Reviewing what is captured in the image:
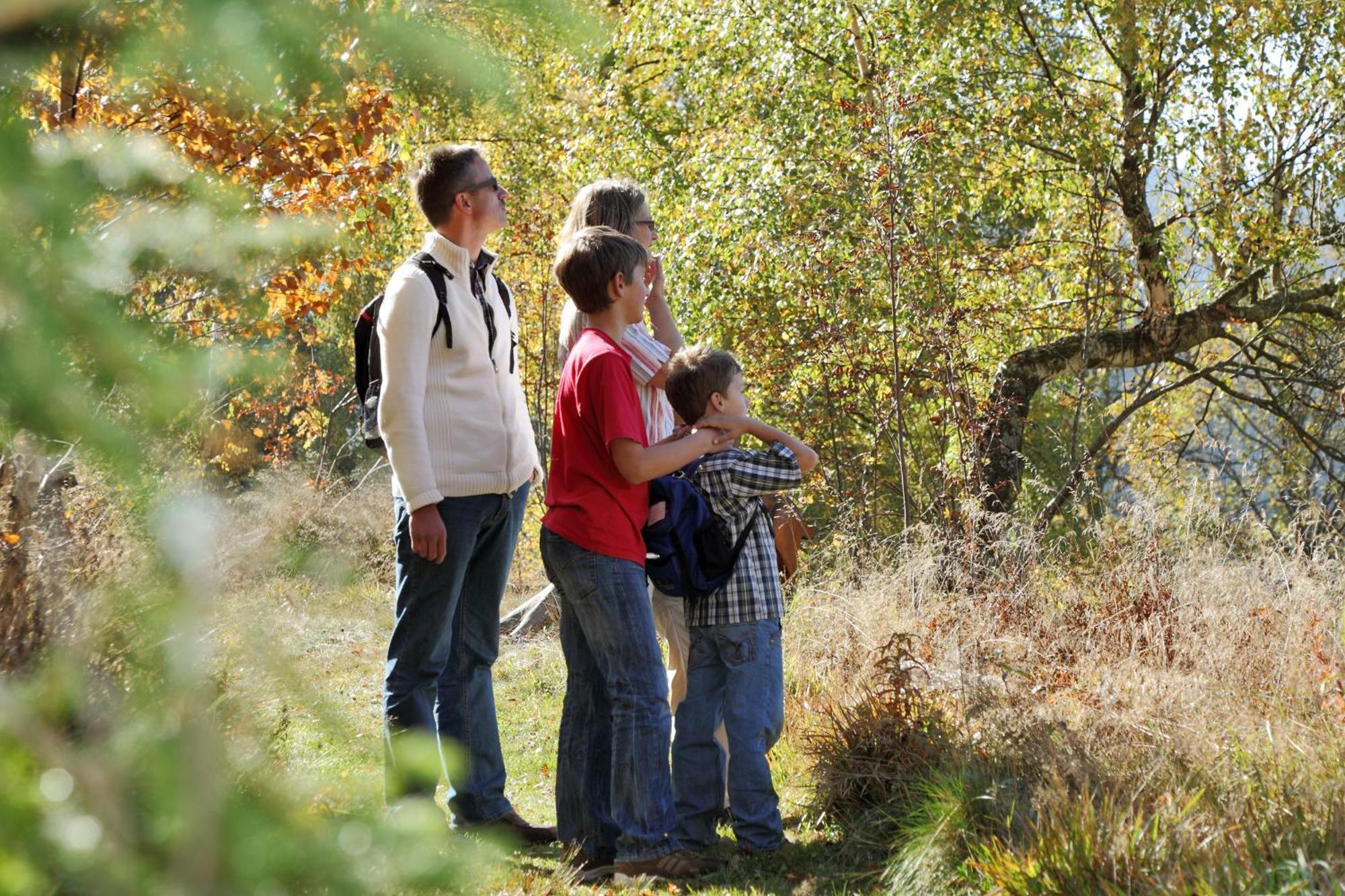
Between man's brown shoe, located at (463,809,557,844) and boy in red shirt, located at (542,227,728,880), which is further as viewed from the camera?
man's brown shoe, located at (463,809,557,844)

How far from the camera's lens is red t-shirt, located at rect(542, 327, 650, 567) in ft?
11.5

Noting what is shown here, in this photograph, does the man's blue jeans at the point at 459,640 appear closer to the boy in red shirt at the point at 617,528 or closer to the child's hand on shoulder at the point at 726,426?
the boy in red shirt at the point at 617,528

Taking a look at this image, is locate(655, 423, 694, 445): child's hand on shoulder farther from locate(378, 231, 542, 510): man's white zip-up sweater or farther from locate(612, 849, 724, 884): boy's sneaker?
locate(612, 849, 724, 884): boy's sneaker

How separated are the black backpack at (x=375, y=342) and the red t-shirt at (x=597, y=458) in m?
0.45

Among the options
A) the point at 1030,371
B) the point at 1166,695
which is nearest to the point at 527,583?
the point at 1030,371

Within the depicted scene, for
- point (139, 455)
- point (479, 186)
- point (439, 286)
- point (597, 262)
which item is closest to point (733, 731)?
point (597, 262)

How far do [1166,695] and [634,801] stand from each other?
1.82 meters

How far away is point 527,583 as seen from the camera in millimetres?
14555

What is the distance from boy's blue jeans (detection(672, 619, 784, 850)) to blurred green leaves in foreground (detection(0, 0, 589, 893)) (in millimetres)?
2894

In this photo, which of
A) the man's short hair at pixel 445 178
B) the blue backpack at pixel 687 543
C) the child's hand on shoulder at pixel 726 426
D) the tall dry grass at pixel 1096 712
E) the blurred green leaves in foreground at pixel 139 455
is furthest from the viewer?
the man's short hair at pixel 445 178

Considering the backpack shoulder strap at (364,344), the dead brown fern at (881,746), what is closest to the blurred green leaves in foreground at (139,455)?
the backpack shoulder strap at (364,344)

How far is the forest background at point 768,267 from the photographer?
2.80 feet

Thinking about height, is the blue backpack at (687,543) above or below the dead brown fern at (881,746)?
above

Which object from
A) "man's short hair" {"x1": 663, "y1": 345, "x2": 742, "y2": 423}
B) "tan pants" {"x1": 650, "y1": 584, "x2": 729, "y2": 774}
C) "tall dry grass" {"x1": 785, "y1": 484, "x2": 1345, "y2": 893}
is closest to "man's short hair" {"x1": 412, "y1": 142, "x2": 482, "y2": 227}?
"man's short hair" {"x1": 663, "y1": 345, "x2": 742, "y2": 423}
